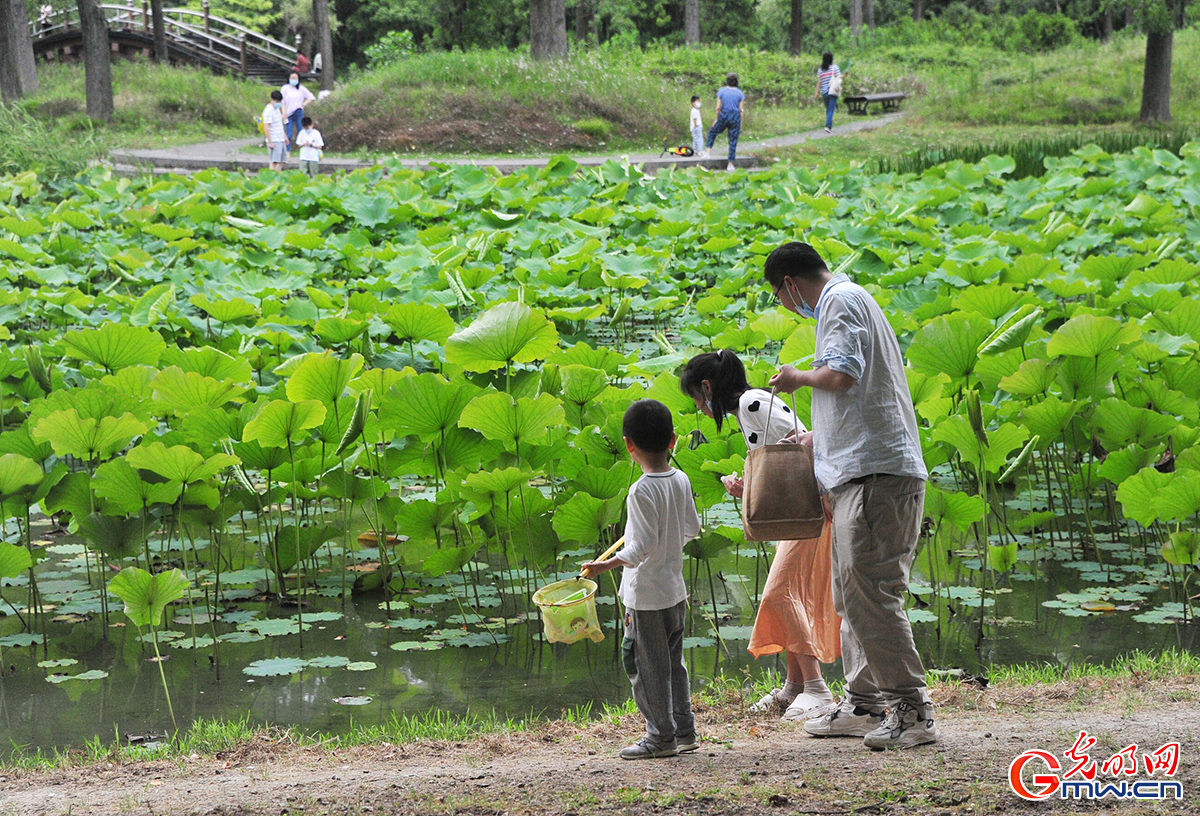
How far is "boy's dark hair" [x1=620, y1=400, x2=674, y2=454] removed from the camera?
2408mm

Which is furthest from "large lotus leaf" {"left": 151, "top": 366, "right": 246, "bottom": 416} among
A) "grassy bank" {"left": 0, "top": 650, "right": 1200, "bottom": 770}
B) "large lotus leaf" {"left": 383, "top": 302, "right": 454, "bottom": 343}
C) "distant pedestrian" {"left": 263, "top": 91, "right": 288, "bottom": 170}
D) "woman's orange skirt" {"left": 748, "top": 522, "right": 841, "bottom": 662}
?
"distant pedestrian" {"left": 263, "top": 91, "right": 288, "bottom": 170}

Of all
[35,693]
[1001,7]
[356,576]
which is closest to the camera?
[35,693]

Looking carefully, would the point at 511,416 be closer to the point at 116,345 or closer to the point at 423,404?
the point at 423,404

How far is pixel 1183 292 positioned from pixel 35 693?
504 cm

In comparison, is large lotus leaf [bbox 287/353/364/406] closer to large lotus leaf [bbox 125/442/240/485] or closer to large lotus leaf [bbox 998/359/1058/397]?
large lotus leaf [bbox 125/442/240/485]

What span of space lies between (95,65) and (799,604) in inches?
744

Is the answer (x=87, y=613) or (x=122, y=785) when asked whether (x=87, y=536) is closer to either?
(x=87, y=613)

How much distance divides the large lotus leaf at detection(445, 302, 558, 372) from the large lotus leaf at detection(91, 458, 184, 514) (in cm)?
97

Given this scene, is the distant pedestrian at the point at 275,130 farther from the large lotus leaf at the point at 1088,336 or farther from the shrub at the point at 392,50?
the shrub at the point at 392,50

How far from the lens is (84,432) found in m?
3.31

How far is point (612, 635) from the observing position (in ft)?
11.7

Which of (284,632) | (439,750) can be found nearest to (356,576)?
(284,632)

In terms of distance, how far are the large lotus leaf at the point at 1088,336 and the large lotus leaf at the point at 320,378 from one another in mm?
2293

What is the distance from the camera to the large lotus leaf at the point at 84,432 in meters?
3.26
